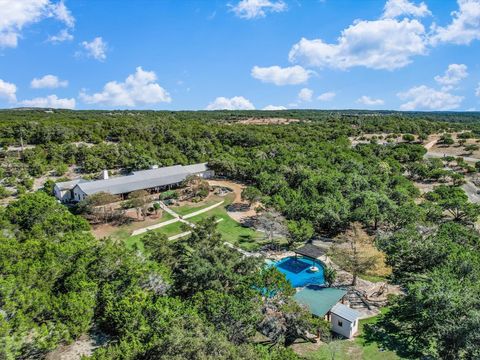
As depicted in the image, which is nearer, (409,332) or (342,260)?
(409,332)

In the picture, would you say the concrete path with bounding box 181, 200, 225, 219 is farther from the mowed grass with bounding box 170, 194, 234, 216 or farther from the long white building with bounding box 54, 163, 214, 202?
the long white building with bounding box 54, 163, 214, 202

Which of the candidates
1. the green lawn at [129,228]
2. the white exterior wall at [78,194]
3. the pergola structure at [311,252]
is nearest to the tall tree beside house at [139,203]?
the green lawn at [129,228]

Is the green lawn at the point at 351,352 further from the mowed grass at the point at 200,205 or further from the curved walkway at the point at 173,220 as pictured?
the mowed grass at the point at 200,205

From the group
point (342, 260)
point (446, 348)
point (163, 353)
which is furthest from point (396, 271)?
point (163, 353)

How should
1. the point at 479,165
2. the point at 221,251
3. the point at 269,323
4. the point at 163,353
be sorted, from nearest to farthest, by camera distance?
the point at 163,353 → the point at 269,323 → the point at 221,251 → the point at 479,165

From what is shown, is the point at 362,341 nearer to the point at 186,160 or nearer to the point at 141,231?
the point at 141,231

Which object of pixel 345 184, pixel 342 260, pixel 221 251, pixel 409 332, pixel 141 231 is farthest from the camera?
pixel 345 184

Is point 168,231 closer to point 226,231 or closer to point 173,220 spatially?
point 173,220

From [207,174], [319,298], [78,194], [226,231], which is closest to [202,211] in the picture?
[226,231]
